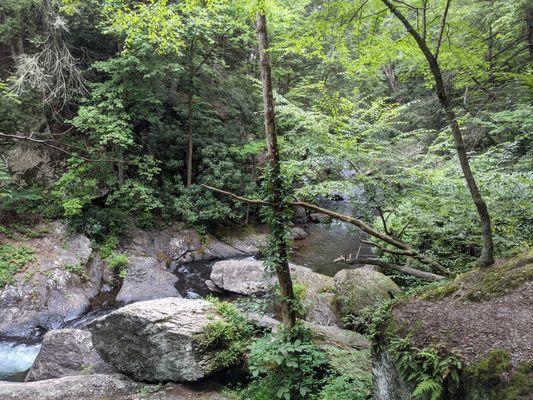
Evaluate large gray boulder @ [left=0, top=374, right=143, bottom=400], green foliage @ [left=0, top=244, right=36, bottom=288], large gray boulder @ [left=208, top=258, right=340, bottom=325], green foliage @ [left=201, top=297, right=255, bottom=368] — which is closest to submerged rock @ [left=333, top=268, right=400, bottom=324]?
large gray boulder @ [left=208, top=258, right=340, bottom=325]

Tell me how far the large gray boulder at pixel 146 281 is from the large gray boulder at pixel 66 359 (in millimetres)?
3251

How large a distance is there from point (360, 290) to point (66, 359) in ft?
20.9

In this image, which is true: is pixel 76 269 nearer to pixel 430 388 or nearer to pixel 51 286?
pixel 51 286

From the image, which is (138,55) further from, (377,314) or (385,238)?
(377,314)

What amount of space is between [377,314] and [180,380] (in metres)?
3.73

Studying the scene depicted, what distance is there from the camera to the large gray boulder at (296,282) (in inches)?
314

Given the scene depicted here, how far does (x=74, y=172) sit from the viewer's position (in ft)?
39.7

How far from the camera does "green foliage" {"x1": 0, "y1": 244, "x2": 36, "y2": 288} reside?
31.6 feet

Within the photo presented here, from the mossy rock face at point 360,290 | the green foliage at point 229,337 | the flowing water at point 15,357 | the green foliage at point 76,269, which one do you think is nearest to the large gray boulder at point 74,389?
the green foliage at point 229,337

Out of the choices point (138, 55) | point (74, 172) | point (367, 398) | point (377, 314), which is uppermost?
point (138, 55)

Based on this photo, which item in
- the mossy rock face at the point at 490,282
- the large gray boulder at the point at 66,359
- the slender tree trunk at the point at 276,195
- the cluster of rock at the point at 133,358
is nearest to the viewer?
the mossy rock face at the point at 490,282

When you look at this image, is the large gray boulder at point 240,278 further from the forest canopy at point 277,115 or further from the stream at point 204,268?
the forest canopy at point 277,115

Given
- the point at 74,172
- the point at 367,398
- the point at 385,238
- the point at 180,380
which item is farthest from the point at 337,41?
the point at 74,172

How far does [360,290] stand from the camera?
792 centimetres
